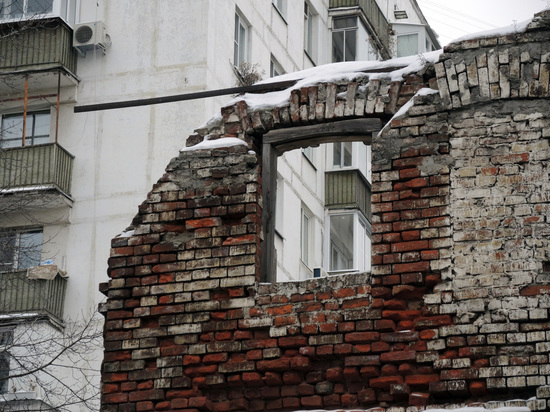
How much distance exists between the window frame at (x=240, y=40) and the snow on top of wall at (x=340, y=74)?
44.8 ft

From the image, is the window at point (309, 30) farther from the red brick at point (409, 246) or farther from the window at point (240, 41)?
the red brick at point (409, 246)

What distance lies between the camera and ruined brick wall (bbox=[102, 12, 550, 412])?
9539 millimetres

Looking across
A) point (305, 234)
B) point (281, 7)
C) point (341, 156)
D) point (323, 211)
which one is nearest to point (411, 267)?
point (305, 234)

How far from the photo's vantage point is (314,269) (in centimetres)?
2691

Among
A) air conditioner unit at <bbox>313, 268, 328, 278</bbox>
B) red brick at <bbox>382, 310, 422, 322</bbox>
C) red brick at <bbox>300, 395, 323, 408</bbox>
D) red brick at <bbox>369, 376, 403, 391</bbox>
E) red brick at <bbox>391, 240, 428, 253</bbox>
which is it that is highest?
air conditioner unit at <bbox>313, 268, 328, 278</bbox>

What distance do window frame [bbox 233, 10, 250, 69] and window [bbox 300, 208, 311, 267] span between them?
3832mm

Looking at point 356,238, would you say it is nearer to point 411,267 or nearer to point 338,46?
point 338,46

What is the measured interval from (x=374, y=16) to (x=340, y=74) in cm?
1916

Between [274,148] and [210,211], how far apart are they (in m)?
0.74

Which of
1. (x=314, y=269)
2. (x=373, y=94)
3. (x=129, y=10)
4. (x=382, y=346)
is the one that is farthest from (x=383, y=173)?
(x=314, y=269)

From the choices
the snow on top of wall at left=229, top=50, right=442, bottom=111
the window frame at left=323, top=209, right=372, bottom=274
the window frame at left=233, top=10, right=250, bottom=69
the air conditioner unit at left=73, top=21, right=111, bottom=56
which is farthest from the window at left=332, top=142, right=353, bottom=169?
the snow on top of wall at left=229, top=50, right=442, bottom=111

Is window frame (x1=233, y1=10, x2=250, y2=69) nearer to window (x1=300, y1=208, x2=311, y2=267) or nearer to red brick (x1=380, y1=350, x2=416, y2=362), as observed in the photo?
window (x1=300, y1=208, x2=311, y2=267)

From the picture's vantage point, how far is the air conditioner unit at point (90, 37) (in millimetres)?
23797

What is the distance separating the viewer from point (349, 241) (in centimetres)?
2803
